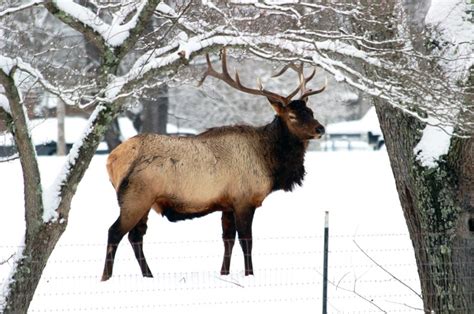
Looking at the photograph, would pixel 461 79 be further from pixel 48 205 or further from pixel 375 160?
pixel 375 160

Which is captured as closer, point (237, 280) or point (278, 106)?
point (237, 280)

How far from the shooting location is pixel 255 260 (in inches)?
475

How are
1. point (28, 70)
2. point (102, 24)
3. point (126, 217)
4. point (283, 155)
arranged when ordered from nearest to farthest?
point (28, 70), point (102, 24), point (126, 217), point (283, 155)

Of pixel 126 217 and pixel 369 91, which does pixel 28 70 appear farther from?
pixel 126 217

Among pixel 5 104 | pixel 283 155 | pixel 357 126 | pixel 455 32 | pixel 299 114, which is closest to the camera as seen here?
pixel 5 104

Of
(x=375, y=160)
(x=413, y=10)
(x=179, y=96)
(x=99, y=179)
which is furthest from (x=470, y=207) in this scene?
(x=179, y=96)

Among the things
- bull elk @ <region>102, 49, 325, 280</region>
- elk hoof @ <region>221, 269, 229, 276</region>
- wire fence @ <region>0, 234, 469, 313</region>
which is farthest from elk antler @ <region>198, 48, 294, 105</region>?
elk hoof @ <region>221, 269, 229, 276</region>

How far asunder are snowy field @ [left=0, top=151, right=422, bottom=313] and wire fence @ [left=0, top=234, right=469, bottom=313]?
0.5 inches

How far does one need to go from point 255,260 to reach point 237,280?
1.32 metres

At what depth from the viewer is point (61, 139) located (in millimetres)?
33188

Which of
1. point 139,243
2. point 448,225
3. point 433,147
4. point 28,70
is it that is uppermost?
point 28,70

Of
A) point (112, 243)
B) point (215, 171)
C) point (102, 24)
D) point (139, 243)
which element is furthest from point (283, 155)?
point (102, 24)

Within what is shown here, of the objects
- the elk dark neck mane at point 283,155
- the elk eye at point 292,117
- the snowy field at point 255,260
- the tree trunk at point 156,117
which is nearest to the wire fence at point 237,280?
the snowy field at point 255,260

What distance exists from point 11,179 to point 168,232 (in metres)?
6.29
